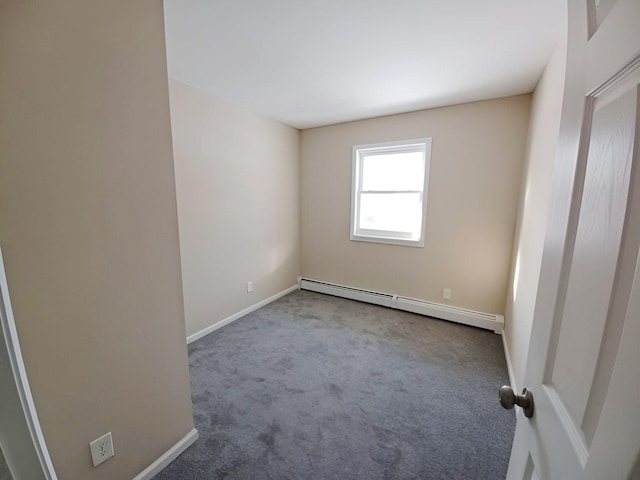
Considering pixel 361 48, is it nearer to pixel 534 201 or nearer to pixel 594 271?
pixel 534 201

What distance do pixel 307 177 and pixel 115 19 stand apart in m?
2.89

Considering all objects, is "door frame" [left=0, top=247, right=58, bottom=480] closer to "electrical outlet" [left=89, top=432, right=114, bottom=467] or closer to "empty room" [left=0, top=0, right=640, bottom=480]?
"empty room" [left=0, top=0, right=640, bottom=480]

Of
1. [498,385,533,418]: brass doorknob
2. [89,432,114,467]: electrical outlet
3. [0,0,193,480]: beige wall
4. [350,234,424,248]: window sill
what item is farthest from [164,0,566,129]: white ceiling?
[89,432,114,467]: electrical outlet

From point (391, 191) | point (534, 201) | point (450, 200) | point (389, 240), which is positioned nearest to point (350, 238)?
point (389, 240)

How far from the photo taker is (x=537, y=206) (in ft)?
5.92

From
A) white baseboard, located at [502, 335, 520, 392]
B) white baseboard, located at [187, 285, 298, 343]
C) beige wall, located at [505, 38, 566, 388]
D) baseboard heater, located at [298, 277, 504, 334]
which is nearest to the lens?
beige wall, located at [505, 38, 566, 388]

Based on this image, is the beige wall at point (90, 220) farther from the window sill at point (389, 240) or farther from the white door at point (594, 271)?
the window sill at point (389, 240)

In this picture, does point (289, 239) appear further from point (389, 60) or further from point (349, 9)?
point (349, 9)

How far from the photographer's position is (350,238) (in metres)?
3.63

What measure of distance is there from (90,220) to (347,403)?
1.82 metres

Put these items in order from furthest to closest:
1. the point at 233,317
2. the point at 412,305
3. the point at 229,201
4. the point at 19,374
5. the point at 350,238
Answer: the point at 350,238, the point at 412,305, the point at 233,317, the point at 229,201, the point at 19,374

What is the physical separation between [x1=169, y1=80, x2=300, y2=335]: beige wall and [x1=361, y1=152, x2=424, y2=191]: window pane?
3.52ft

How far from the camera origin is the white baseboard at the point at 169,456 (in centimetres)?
128

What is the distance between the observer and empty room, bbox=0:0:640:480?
1.70 ft
